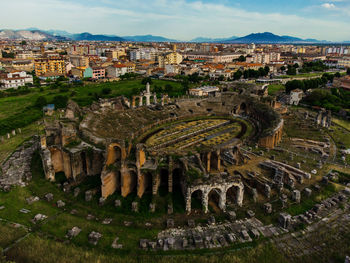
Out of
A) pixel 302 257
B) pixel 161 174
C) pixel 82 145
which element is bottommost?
pixel 302 257

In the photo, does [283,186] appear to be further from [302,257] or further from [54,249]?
[54,249]

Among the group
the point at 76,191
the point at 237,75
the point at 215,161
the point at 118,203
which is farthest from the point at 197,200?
the point at 237,75

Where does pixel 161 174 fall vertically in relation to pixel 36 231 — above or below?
above

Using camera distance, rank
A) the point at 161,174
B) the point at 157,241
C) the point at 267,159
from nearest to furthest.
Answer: the point at 157,241 < the point at 161,174 < the point at 267,159

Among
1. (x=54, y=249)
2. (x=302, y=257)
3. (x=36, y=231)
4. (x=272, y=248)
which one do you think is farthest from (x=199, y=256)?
(x=36, y=231)

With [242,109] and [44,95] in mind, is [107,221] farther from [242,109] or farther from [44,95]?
[44,95]

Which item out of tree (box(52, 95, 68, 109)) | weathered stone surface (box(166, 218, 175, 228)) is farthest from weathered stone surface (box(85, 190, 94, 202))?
tree (box(52, 95, 68, 109))

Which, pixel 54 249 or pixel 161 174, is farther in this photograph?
pixel 161 174
